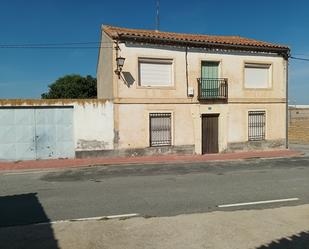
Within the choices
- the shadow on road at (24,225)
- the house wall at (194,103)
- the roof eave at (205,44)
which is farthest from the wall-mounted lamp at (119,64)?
the shadow on road at (24,225)

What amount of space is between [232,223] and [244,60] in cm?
1463

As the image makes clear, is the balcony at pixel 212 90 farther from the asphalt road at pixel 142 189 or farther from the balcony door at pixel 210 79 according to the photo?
the asphalt road at pixel 142 189

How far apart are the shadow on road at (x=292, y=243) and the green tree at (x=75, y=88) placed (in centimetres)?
4824

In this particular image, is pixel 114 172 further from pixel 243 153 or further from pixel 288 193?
pixel 243 153

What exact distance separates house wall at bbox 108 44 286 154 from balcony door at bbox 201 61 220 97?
0.30 meters

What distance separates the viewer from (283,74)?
69.4ft

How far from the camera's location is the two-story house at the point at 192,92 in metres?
17.8

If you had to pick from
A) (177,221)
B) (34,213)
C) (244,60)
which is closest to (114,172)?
(34,213)

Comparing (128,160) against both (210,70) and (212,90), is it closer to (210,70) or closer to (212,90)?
(212,90)

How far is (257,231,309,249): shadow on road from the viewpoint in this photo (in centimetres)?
559

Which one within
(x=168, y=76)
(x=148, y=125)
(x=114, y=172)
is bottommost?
(x=114, y=172)

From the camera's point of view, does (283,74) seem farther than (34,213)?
Yes

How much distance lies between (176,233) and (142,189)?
4.03 m

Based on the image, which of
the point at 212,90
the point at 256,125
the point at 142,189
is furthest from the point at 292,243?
the point at 256,125
